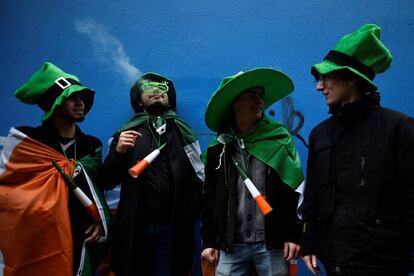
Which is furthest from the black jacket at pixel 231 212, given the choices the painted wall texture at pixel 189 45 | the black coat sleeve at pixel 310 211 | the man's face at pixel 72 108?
the man's face at pixel 72 108

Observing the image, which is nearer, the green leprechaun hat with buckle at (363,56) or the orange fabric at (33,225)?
the green leprechaun hat with buckle at (363,56)

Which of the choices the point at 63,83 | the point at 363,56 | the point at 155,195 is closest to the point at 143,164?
the point at 155,195

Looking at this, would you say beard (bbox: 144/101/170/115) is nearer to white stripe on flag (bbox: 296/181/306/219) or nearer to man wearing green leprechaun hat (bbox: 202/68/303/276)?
man wearing green leprechaun hat (bbox: 202/68/303/276)

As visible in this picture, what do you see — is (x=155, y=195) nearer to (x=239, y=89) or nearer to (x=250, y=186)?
(x=250, y=186)

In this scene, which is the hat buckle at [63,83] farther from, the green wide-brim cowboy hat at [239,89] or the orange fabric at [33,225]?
the green wide-brim cowboy hat at [239,89]

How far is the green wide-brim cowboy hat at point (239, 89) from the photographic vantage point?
2.63 meters

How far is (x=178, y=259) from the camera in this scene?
9.47 ft

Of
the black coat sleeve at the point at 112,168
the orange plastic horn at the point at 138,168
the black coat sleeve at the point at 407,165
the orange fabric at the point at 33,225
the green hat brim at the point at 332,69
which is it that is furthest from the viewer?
the black coat sleeve at the point at 112,168

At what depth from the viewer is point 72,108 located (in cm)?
299

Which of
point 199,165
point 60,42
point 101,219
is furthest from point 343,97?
point 60,42

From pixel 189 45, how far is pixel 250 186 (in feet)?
5.48

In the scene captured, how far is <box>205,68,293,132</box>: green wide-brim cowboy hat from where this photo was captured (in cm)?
263

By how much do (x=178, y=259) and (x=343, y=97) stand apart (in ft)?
5.21

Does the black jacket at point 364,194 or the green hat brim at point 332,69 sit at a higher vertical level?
the green hat brim at point 332,69
